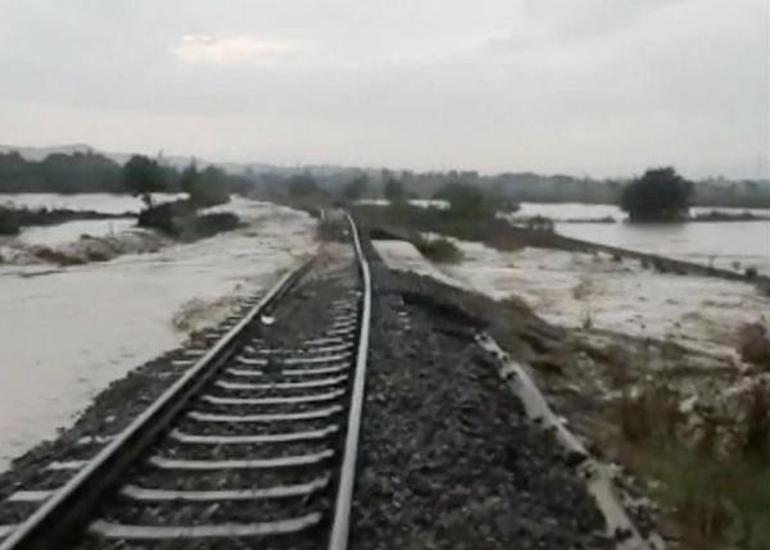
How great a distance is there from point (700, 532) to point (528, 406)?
3.04m

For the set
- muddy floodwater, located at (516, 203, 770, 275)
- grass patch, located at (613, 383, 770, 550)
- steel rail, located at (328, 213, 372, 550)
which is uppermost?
steel rail, located at (328, 213, 372, 550)

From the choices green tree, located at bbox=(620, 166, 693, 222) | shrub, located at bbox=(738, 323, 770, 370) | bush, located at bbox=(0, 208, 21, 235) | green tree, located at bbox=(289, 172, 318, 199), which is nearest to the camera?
shrub, located at bbox=(738, 323, 770, 370)

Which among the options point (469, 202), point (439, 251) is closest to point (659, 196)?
point (469, 202)

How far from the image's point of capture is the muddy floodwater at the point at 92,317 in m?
10.0

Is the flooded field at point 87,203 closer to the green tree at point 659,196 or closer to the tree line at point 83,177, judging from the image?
the tree line at point 83,177

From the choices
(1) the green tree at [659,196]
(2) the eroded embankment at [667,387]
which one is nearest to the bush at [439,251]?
(2) the eroded embankment at [667,387]

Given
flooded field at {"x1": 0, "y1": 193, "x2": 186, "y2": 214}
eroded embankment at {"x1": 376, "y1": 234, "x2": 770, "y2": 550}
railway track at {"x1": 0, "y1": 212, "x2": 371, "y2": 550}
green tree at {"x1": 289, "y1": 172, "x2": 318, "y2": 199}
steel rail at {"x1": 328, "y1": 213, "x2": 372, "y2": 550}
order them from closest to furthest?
steel rail at {"x1": 328, "y1": 213, "x2": 372, "y2": 550} < railway track at {"x1": 0, "y1": 212, "x2": 371, "y2": 550} < eroded embankment at {"x1": 376, "y1": 234, "x2": 770, "y2": 550} < flooded field at {"x1": 0, "y1": 193, "x2": 186, "y2": 214} < green tree at {"x1": 289, "y1": 172, "x2": 318, "y2": 199}

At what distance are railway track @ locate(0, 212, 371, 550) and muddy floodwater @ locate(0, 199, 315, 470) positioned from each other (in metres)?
1.20

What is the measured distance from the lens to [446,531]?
5.57m

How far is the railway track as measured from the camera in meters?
5.46

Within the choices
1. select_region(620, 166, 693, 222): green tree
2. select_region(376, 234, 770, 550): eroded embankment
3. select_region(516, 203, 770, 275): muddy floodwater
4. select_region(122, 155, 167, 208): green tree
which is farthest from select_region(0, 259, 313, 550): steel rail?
select_region(620, 166, 693, 222): green tree

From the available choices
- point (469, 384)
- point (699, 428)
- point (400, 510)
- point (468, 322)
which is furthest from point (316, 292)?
point (400, 510)

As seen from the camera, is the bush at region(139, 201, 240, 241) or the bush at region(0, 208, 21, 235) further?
the bush at region(139, 201, 240, 241)

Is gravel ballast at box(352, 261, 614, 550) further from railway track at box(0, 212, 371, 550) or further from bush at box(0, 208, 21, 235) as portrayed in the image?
bush at box(0, 208, 21, 235)
